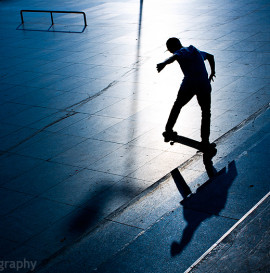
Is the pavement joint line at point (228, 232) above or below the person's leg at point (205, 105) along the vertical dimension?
below

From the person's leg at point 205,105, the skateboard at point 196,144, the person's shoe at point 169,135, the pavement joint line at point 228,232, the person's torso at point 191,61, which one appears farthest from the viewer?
the person's shoe at point 169,135

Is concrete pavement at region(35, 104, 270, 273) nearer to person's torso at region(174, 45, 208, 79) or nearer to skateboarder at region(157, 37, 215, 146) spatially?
skateboarder at region(157, 37, 215, 146)

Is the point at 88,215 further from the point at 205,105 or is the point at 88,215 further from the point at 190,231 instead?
the point at 205,105

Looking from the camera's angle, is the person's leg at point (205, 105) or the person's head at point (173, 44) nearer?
the person's head at point (173, 44)

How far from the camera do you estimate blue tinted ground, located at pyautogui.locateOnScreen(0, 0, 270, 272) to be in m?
5.49

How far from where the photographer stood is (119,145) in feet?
26.1

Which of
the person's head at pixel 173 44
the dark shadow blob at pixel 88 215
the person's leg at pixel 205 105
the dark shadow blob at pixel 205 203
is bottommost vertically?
the dark shadow blob at pixel 88 215

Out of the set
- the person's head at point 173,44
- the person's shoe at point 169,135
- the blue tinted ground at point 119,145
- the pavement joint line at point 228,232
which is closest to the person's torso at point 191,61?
the person's head at point 173,44

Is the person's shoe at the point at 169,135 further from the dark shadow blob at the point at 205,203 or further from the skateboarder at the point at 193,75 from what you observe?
the dark shadow blob at the point at 205,203

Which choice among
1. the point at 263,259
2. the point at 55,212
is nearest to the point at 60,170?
the point at 55,212

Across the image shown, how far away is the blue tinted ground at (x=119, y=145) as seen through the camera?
18.0 ft

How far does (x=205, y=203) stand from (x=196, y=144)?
1.82 m

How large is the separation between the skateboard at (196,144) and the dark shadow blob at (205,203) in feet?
1.81

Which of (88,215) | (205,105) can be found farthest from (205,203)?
(205,105)
